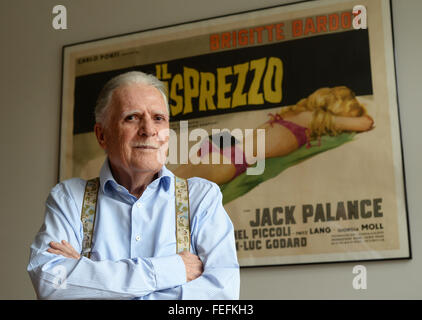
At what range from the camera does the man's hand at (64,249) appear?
153 cm

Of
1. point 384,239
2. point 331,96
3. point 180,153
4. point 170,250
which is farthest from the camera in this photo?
point 180,153

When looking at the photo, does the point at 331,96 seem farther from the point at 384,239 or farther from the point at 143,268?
the point at 143,268

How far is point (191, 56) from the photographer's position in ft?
9.85

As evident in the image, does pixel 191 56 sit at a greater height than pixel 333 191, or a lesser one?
greater

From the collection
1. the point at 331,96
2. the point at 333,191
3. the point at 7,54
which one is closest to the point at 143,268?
the point at 333,191

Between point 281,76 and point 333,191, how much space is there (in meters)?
0.62

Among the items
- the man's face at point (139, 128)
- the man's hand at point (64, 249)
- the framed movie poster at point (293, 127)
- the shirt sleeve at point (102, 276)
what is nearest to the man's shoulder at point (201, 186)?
the man's face at point (139, 128)

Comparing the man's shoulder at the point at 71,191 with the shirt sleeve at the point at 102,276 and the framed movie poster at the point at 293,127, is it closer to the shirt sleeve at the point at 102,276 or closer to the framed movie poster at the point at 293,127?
the shirt sleeve at the point at 102,276

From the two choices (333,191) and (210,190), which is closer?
(210,190)

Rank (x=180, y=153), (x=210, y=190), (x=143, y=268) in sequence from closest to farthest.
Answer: (x=143, y=268), (x=210, y=190), (x=180, y=153)

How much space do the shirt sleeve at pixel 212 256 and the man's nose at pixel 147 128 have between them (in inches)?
9.5

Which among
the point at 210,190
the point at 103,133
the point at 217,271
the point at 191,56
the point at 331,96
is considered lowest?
the point at 217,271

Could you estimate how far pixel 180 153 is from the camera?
286 centimetres

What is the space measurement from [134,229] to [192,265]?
19 cm
